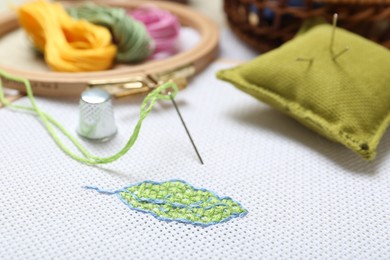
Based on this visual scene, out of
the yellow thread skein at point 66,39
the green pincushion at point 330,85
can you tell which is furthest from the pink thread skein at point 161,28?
the green pincushion at point 330,85

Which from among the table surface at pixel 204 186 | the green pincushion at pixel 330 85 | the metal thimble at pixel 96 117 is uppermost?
the green pincushion at pixel 330 85

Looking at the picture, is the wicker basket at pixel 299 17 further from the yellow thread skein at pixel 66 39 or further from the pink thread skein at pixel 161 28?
the yellow thread skein at pixel 66 39

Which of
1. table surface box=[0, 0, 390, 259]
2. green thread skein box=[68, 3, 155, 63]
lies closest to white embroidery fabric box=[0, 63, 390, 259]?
table surface box=[0, 0, 390, 259]

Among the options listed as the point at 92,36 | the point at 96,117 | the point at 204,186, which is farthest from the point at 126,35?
the point at 204,186

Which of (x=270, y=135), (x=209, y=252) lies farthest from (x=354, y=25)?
(x=209, y=252)

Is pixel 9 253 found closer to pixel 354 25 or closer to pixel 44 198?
pixel 44 198

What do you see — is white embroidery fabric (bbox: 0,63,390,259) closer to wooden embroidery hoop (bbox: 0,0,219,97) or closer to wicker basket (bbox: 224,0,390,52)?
wooden embroidery hoop (bbox: 0,0,219,97)
